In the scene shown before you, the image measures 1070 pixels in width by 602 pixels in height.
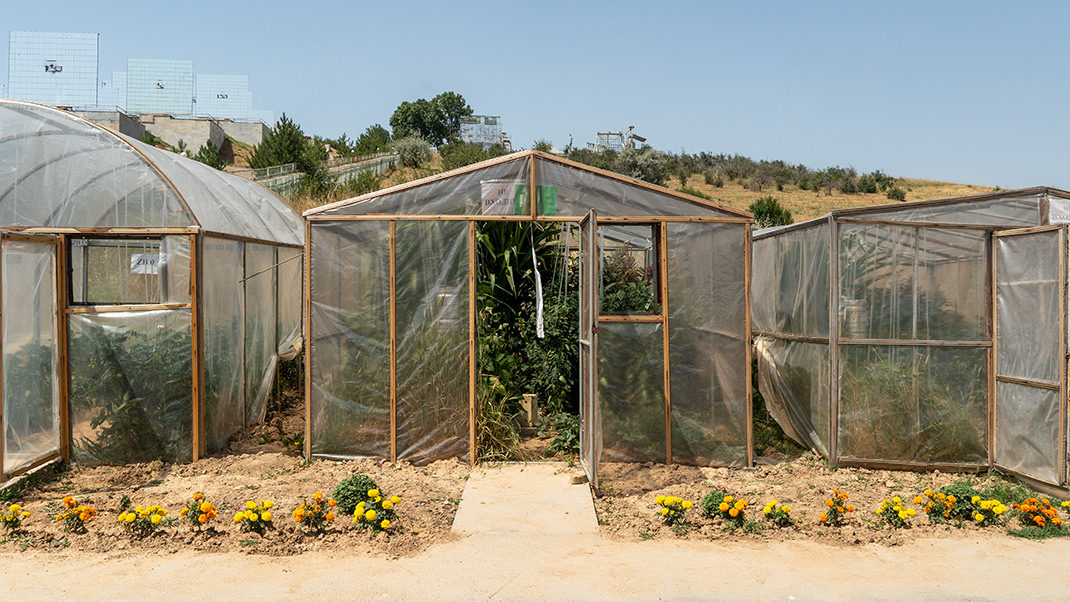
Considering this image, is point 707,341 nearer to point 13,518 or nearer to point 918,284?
point 918,284

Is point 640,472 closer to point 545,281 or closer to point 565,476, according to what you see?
point 565,476

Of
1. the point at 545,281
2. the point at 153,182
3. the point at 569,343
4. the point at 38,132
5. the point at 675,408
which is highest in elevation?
the point at 38,132

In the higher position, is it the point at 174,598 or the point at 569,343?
the point at 569,343

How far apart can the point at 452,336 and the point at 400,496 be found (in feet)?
4.91

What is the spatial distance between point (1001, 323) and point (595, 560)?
410 centimetres

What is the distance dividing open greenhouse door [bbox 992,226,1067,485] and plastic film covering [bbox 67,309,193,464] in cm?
685

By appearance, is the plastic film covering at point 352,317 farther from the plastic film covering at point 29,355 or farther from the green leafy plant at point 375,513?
the plastic film covering at point 29,355

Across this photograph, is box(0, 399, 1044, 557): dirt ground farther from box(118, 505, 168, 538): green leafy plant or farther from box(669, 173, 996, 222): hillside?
box(669, 173, 996, 222): hillside

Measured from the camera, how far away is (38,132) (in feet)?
20.1

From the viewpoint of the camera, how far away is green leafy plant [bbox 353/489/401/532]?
4426mm

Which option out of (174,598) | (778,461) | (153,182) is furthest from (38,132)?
(778,461)

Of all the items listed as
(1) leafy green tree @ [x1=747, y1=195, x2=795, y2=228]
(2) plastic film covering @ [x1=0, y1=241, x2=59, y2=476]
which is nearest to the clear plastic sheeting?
(2) plastic film covering @ [x1=0, y1=241, x2=59, y2=476]

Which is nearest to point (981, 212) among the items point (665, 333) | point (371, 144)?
point (665, 333)

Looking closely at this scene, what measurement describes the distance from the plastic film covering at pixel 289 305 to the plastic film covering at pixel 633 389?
402 cm
